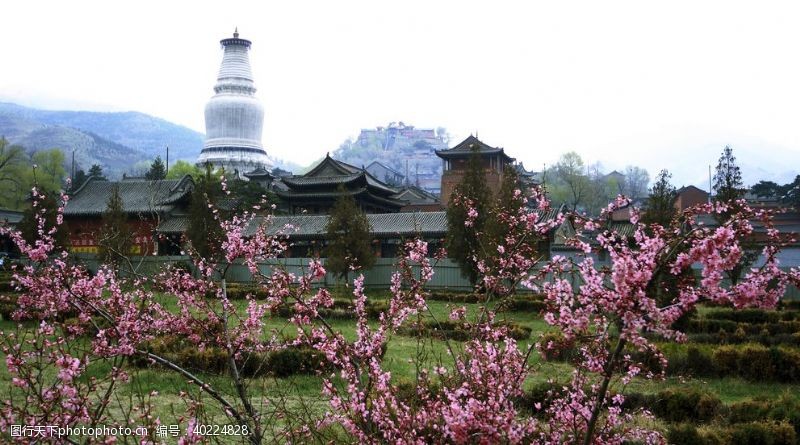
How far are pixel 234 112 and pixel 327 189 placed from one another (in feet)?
139

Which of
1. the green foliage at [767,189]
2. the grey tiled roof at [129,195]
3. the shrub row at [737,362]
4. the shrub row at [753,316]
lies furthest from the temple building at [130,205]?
the green foliage at [767,189]

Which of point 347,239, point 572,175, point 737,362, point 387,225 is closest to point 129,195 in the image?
point 387,225

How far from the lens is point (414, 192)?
58.8 m

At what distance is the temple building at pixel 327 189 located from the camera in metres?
40.5

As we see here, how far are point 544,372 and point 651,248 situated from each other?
9296 millimetres

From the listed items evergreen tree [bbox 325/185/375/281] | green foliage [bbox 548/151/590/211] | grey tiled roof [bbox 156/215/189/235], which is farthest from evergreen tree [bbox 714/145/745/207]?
green foliage [bbox 548/151/590/211]

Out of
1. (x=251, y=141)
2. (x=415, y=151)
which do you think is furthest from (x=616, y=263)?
(x=415, y=151)

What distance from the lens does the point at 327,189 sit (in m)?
41.7

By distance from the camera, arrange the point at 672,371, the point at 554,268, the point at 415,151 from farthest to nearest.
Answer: the point at 415,151 → the point at 672,371 → the point at 554,268

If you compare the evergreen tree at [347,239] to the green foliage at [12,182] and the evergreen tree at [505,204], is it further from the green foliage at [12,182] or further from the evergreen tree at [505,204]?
the green foliage at [12,182]

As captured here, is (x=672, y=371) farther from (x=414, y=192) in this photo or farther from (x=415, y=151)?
(x=415, y=151)

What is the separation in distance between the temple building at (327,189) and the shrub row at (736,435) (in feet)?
109

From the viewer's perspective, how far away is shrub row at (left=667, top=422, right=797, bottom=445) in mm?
7102

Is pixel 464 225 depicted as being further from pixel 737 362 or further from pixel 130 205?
pixel 130 205
